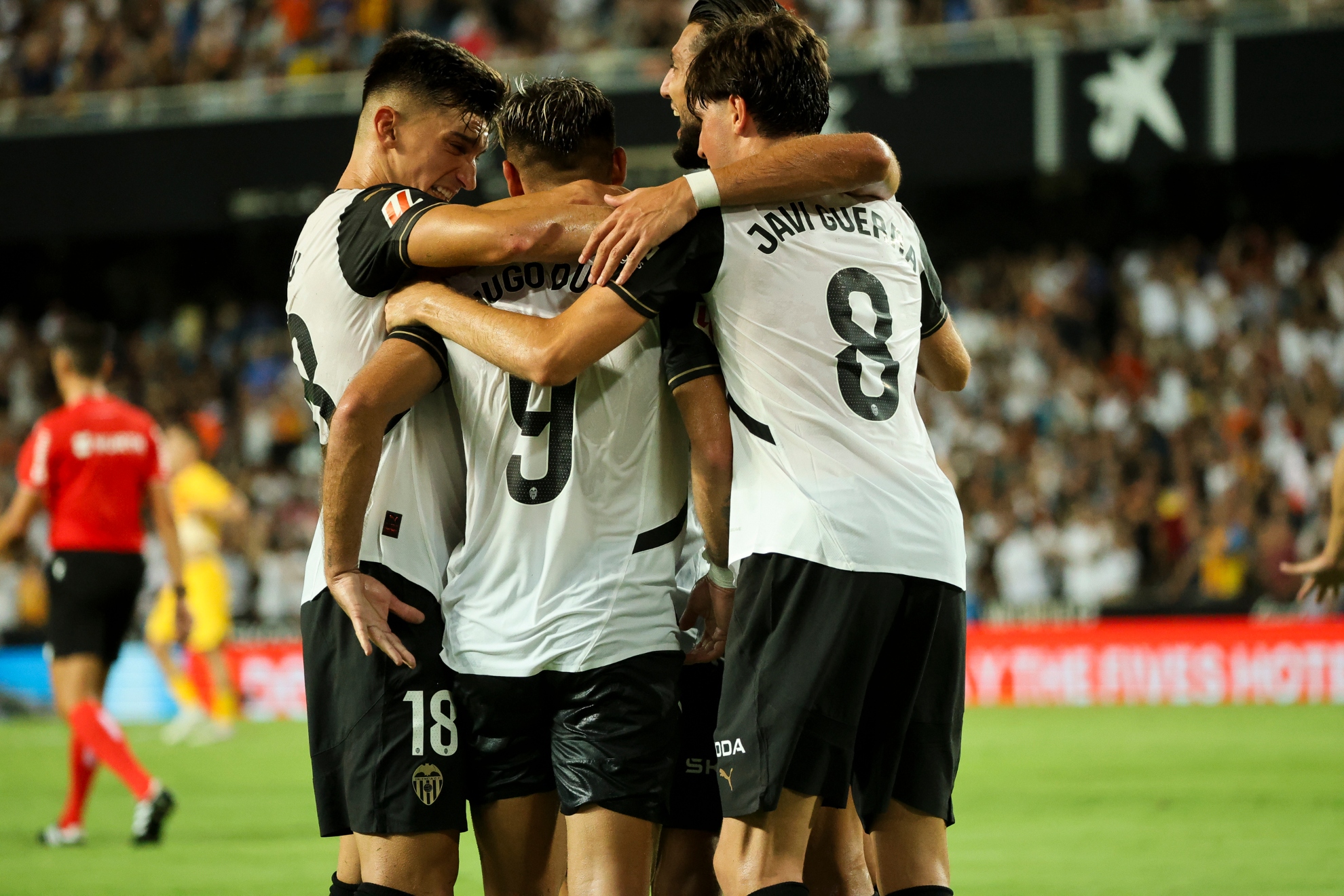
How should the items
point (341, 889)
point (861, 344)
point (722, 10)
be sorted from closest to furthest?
1. point (861, 344)
2. point (341, 889)
3. point (722, 10)

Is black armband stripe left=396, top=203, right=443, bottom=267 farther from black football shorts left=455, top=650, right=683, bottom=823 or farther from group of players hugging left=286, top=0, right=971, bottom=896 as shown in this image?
black football shorts left=455, top=650, right=683, bottom=823

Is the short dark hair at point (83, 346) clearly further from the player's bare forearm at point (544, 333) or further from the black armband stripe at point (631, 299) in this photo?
the black armband stripe at point (631, 299)

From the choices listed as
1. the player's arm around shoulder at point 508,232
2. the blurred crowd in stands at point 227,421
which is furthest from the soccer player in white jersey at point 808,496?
the blurred crowd in stands at point 227,421

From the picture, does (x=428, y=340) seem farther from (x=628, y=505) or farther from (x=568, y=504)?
(x=628, y=505)

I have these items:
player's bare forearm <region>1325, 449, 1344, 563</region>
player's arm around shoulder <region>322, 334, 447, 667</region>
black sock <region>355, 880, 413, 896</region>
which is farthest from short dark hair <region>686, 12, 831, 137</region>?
player's bare forearm <region>1325, 449, 1344, 563</region>

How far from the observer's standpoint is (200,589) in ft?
41.5

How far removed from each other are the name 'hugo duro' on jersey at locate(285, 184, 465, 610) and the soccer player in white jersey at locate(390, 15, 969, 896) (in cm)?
26

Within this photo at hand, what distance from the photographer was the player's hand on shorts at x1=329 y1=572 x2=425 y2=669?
3438mm

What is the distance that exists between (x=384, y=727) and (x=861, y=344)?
139cm

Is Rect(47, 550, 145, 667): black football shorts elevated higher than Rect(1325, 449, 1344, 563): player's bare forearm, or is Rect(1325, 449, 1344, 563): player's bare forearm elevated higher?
Rect(1325, 449, 1344, 563): player's bare forearm

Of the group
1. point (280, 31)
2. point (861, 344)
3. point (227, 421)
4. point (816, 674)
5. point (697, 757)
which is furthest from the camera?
point (227, 421)

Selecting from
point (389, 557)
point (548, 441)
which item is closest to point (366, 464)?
point (389, 557)

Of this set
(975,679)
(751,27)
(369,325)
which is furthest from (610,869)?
(975,679)

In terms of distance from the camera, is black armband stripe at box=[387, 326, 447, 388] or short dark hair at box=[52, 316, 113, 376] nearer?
black armband stripe at box=[387, 326, 447, 388]
